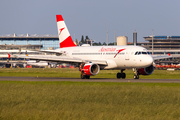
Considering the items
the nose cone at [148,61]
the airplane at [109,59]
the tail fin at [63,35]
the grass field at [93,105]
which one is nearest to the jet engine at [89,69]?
the airplane at [109,59]

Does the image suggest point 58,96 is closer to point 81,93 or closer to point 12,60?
point 81,93

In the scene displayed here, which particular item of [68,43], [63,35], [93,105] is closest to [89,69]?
[68,43]

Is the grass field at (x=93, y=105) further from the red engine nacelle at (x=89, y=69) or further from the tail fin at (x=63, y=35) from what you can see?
the tail fin at (x=63, y=35)

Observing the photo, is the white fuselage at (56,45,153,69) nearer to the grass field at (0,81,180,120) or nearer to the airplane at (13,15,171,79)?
the airplane at (13,15,171,79)

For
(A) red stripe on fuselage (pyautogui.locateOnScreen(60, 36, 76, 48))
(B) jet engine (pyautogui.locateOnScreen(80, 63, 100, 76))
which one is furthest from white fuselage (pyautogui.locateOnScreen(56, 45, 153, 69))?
(A) red stripe on fuselage (pyautogui.locateOnScreen(60, 36, 76, 48))

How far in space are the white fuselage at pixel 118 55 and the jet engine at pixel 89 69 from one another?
2.12m

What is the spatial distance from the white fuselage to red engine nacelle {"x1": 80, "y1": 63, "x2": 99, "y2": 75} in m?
2.12

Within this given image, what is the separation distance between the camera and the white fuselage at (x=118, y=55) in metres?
41.6

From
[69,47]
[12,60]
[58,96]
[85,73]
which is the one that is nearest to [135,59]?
[85,73]

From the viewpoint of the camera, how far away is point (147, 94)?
23156mm

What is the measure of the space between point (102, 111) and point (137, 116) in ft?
7.01

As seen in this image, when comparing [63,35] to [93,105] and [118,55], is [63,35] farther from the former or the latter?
[93,105]

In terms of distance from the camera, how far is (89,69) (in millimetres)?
42094

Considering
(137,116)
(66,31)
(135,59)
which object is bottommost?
(137,116)
